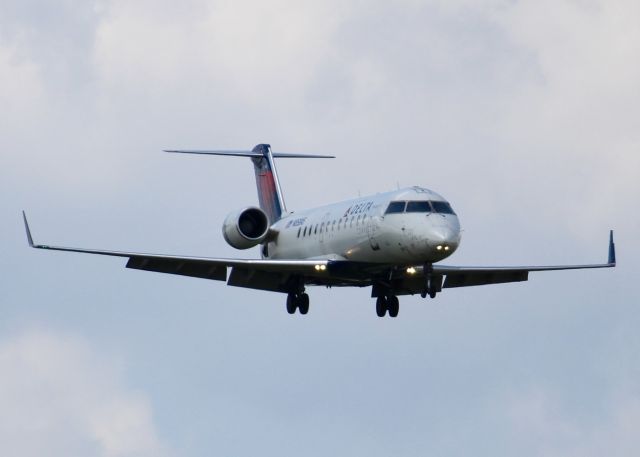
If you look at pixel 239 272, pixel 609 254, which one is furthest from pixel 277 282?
pixel 609 254

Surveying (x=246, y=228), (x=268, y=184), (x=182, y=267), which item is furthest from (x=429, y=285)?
(x=268, y=184)

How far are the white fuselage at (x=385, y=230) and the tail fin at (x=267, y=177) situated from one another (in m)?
5.51

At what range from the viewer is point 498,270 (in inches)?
2041

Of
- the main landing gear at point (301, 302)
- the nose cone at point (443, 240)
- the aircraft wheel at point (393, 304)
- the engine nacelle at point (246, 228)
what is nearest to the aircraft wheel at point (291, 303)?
the main landing gear at point (301, 302)

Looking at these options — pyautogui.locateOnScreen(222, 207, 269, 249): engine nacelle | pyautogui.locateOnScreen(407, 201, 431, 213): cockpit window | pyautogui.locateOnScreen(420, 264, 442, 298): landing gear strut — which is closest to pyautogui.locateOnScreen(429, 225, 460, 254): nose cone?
pyautogui.locateOnScreen(407, 201, 431, 213): cockpit window

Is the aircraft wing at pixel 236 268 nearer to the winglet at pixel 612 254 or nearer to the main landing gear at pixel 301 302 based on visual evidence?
the main landing gear at pixel 301 302

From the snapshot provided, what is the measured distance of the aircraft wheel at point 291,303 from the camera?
5100 centimetres

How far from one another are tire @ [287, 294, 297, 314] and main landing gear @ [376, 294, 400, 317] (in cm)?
231

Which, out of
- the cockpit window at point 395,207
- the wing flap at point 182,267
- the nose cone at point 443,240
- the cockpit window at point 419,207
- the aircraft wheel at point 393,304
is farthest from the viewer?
the aircraft wheel at point 393,304

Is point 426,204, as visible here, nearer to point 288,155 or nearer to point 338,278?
point 338,278

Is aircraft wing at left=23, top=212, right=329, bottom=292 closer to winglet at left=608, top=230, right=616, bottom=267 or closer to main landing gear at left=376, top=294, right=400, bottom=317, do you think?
main landing gear at left=376, top=294, right=400, bottom=317

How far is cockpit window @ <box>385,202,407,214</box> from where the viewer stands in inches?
1842

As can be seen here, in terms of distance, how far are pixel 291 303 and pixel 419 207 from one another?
5924 millimetres

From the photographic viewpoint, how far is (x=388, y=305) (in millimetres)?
49938
